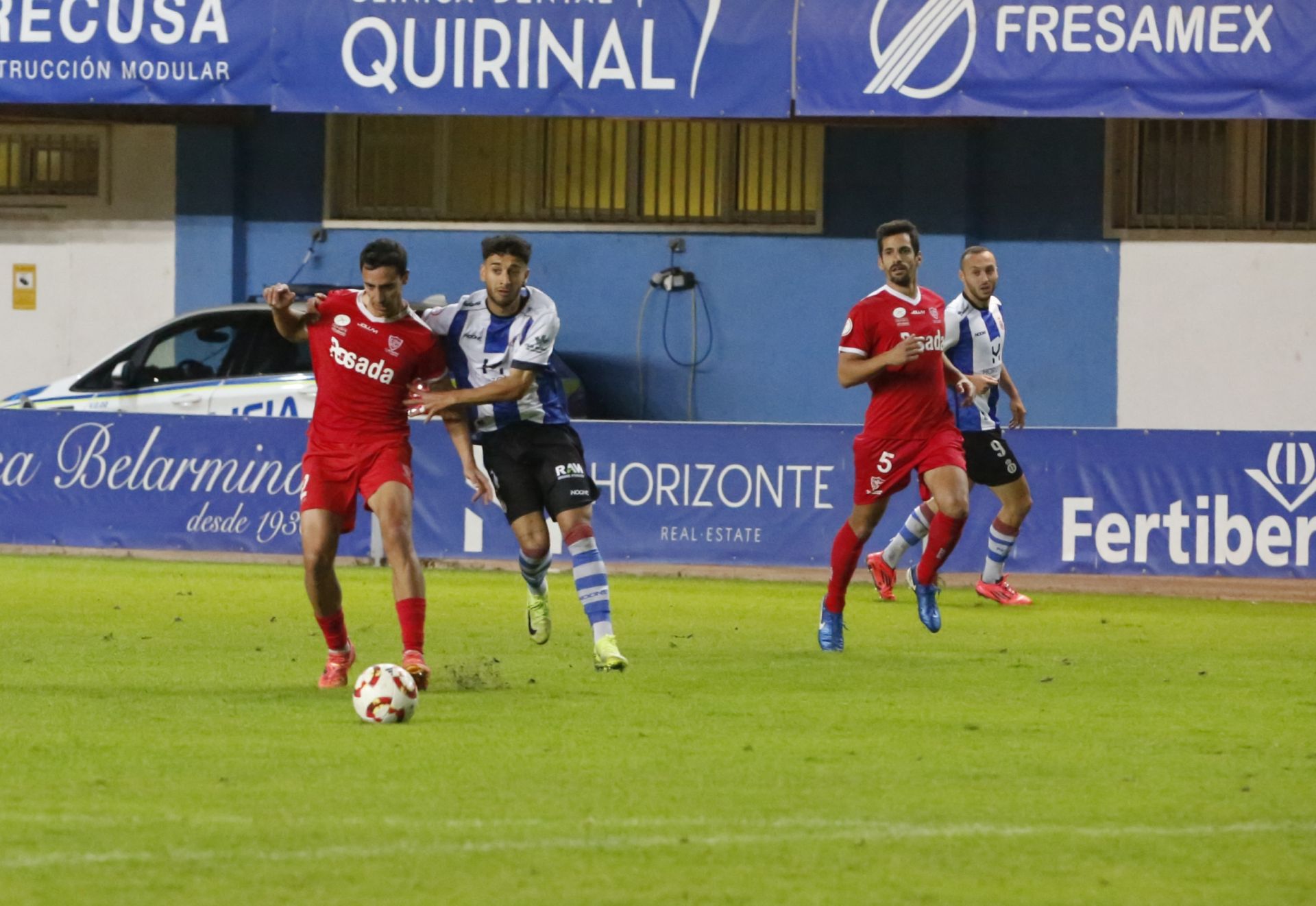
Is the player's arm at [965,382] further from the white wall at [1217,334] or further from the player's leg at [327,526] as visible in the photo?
the white wall at [1217,334]

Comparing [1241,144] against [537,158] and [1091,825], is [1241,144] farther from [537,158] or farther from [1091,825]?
[1091,825]

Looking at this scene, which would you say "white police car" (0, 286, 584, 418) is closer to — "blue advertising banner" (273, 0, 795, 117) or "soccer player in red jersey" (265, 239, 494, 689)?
"blue advertising banner" (273, 0, 795, 117)

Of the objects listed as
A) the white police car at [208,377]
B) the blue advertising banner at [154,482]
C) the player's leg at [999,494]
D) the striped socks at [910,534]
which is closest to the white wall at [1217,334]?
the white police car at [208,377]

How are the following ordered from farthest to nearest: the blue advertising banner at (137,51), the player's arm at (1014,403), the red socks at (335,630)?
the blue advertising banner at (137,51)
the player's arm at (1014,403)
the red socks at (335,630)

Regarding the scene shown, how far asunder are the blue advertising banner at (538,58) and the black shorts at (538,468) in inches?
407

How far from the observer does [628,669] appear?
10.5 m

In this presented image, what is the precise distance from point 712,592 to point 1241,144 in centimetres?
932

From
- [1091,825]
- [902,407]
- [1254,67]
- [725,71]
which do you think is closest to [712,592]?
[902,407]

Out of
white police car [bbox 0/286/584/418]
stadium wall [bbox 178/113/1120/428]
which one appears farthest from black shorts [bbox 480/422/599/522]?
stadium wall [bbox 178/113/1120/428]

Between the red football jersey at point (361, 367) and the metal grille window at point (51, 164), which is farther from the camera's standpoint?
the metal grille window at point (51, 164)

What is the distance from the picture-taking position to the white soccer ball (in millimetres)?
8289

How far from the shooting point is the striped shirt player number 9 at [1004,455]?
558 inches

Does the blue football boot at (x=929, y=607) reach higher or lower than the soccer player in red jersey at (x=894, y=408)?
lower

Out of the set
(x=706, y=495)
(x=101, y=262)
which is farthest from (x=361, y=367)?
(x=101, y=262)
